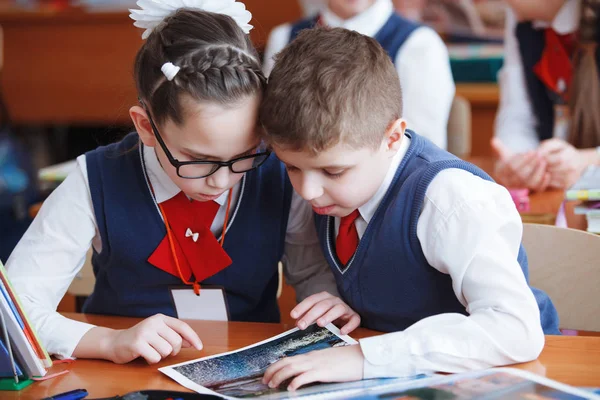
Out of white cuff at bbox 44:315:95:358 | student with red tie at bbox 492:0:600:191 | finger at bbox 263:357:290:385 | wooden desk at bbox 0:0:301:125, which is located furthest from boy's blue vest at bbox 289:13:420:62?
wooden desk at bbox 0:0:301:125

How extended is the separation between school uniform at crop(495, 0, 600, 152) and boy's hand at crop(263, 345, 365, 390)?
161 cm

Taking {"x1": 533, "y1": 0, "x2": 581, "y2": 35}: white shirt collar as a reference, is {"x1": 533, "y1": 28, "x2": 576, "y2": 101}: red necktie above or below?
below

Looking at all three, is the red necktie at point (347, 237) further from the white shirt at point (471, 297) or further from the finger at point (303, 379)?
the finger at point (303, 379)

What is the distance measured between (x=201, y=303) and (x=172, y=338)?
334 millimetres

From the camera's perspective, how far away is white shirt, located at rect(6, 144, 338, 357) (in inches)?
47.8

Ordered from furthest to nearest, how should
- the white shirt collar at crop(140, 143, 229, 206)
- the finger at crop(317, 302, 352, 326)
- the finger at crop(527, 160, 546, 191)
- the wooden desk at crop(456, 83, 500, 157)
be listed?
the wooden desk at crop(456, 83, 500, 157), the finger at crop(527, 160, 546, 191), the white shirt collar at crop(140, 143, 229, 206), the finger at crop(317, 302, 352, 326)

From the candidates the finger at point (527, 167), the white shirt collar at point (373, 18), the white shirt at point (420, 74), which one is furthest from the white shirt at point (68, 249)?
the white shirt collar at point (373, 18)

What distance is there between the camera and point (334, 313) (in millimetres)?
1209

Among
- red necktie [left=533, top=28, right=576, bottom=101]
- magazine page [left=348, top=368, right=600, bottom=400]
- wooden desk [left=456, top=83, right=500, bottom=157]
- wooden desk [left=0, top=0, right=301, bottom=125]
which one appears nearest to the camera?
magazine page [left=348, top=368, right=600, bottom=400]

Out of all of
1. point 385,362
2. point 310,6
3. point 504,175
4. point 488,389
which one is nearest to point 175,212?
point 385,362

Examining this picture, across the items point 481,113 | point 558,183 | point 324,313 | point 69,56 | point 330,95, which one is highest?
point 330,95

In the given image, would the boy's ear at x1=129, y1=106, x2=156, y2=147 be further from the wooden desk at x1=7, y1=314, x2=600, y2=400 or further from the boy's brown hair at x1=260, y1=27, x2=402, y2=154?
the wooden desk at x1=7, y1=314, x2=600, y2=400

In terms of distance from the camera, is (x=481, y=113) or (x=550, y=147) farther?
(x=481, y=113)

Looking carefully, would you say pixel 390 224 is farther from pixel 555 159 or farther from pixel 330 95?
pixel 555 159
